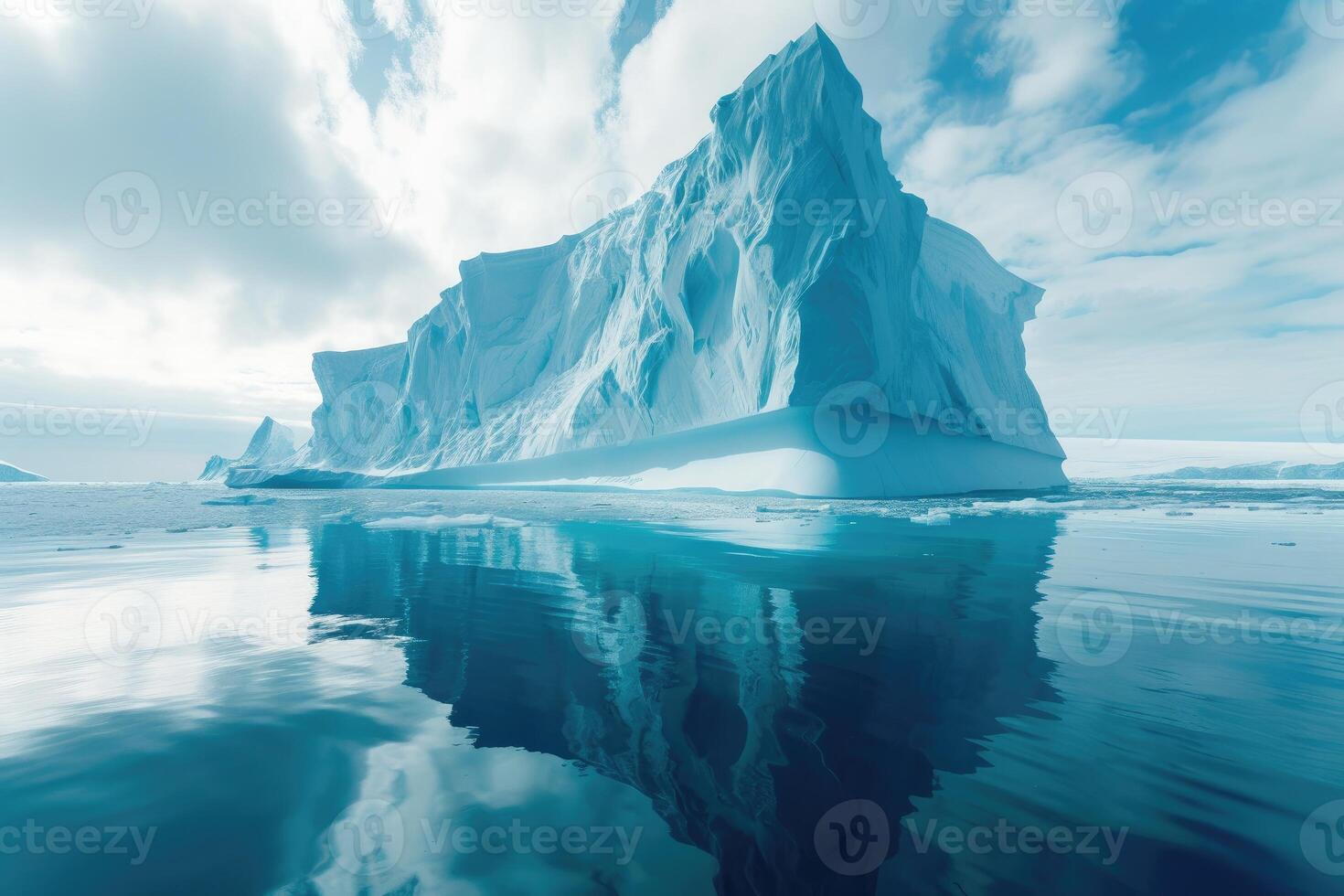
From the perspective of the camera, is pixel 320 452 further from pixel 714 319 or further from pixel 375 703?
pixel 375 703

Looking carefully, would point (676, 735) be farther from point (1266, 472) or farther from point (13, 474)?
point (13, 474)

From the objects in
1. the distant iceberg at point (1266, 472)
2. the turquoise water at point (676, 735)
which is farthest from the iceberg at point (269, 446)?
the distant iceberg at point (1266, 472)

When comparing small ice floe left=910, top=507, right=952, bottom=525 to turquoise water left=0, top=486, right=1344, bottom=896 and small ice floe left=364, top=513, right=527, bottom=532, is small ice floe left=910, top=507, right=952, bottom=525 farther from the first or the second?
small ice floe left=364, top=513, right=527, bottom=532

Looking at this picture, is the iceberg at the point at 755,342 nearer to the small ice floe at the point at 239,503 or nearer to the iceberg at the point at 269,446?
the small ice floe at the point at 239,503

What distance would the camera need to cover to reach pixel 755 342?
19953mm

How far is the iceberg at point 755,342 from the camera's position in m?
18.2

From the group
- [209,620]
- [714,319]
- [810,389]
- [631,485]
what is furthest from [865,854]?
[631,485]

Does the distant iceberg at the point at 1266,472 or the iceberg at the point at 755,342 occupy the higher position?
the iceberg at the point at 755,342

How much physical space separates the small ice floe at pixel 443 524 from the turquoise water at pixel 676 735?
5.88m

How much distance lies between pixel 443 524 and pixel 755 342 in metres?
12.3

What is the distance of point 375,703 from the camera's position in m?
2.97

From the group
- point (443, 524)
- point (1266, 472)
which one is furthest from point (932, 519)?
point (1266, 472)

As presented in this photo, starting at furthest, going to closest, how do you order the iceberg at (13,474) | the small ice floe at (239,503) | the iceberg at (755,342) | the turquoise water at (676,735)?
1. the iceberg at (13,474)
2. the small ice floe at (239,503)
3. the iceberg at (755,342)
4. the turquoise water at (676,735)

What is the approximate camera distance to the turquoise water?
5.90 feet
